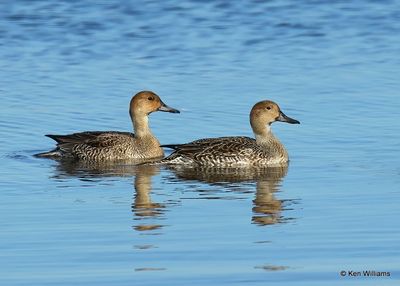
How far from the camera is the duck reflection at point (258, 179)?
12.4 m

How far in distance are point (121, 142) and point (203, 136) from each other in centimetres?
98

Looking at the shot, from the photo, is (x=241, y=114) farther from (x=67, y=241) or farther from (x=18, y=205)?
(x=67, y=241)

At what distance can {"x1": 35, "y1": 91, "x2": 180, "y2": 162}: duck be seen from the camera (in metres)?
16.5

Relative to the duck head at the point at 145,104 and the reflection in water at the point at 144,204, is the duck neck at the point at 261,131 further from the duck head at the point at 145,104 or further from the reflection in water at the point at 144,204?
the reflection in water at the point at 144,204

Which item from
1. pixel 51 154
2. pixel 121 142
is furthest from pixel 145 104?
pixel 51 154

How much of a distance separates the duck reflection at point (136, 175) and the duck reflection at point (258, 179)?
406 millimetres

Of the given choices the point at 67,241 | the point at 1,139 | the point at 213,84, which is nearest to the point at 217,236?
the point at 67,241

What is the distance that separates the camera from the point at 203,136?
55.4 feet

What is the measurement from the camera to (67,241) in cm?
1112

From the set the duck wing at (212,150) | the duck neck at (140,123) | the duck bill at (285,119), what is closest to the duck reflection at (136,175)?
the duck wing at (212,150)

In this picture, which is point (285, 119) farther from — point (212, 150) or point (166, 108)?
point (166, 108)

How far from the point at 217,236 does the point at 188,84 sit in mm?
8608

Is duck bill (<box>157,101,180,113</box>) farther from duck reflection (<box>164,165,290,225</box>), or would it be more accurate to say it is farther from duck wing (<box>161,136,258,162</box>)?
duck reflection (<box>164,165,290,225</box>)

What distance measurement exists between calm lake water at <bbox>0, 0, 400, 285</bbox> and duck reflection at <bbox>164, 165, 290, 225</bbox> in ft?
0.11
